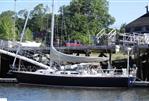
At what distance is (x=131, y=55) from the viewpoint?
77.2 meters

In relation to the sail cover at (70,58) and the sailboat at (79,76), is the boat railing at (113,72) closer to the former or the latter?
the sailboat at (79,76)

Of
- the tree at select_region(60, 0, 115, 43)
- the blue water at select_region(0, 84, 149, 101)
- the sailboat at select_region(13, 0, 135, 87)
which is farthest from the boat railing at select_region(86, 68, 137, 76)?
the tree at select_region(60, 0, 115, 43)

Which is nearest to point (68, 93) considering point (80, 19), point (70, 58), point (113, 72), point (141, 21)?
point (113, 72)

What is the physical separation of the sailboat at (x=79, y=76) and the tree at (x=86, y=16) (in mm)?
54971

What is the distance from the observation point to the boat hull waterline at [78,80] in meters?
64.7

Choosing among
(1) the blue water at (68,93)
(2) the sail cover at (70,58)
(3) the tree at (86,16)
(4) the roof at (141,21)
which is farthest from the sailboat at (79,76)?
(3) the tree at (86,16)

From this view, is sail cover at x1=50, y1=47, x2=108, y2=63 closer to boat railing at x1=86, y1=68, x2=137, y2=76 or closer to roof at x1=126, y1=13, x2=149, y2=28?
boat railing at x1=86, y1=68, x2=137, y2=76

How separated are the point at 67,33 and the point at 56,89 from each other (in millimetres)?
62209

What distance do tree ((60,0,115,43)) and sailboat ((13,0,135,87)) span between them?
5497 centimetres

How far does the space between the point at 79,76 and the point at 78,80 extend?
44 centimetres

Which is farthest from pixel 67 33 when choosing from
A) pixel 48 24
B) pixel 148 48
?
pixel 148 48

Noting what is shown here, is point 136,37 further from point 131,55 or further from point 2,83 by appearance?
point 2,83

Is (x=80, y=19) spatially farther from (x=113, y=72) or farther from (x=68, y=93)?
Answer: (x=68, y=93)

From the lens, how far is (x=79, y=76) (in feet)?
215
